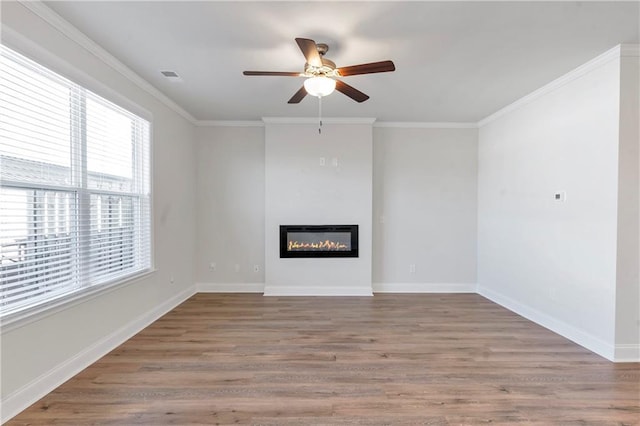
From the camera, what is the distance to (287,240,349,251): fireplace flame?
4641 mm

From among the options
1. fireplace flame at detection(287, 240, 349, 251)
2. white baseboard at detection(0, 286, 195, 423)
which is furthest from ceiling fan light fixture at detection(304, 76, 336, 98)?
white baseboard at detection(0, 286, 195, 423)

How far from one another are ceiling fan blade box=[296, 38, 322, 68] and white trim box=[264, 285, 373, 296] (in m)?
3.28

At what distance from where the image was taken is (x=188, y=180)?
4.49 meters

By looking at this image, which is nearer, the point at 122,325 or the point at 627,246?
the point at 627,246

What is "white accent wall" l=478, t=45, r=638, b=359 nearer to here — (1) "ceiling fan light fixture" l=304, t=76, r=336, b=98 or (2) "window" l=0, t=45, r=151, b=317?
(1) "ceiling fan light fixture" l=304, t=76, r=336, b=98

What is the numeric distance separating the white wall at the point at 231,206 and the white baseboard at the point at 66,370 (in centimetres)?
141

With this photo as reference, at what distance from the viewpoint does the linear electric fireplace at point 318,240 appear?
15.1 ft

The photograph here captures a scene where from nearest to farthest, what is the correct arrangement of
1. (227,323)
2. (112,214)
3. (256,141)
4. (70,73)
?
(70,73)
(112,214)
(227,323)
(256,141)

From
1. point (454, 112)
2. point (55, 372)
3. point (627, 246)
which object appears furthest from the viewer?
point (454, 112)

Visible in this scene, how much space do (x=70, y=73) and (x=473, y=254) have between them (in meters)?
5.40

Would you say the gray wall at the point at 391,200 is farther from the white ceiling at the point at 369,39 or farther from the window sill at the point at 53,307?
the window sill at the point at 53,307

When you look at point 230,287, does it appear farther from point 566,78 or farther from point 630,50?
point 630,50

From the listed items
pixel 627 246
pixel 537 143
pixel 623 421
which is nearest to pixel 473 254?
pixel 537 143

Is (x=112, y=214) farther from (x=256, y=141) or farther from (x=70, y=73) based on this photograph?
(x=256, y=141)
